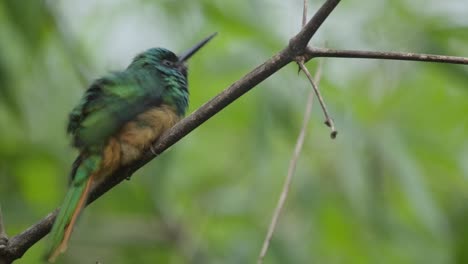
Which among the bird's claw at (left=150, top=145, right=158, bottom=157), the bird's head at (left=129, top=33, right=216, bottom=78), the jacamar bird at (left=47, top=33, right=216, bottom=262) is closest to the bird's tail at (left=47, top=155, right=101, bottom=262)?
the jacamar bird at (left=47, top=33, right=216, bottom=262)

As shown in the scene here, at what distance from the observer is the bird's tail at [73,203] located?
212cm

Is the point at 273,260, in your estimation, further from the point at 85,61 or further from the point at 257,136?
the point at 85,61

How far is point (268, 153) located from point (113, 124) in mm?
1146

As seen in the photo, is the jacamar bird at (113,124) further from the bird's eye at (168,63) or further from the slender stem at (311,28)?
the slender stem at (311,28)

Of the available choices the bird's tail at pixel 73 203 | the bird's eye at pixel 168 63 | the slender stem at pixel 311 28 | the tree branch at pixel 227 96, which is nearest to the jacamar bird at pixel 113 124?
the bird's tail at pixel 73 203

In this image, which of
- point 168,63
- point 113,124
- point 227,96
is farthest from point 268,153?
point 227,96

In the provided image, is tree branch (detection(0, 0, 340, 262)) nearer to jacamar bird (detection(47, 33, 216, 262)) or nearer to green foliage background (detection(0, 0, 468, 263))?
jacamar bird (detection(47, 33, 216, 262))

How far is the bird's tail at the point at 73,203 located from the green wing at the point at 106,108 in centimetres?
7

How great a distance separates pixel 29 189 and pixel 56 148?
11.8 inches

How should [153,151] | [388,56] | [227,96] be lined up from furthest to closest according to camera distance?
1. [153,151]
2. [227,96]
3. [388,56]

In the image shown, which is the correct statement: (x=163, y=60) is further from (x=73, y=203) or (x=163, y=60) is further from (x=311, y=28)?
(x=311, y=28)

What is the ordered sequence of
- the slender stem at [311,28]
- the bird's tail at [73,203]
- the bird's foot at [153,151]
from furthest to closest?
the bird's foot at [153,151]
the bird's tail at [73,203]
the slender stem at [311,28]

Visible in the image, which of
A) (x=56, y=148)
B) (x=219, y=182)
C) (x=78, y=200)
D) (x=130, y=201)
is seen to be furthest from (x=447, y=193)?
(x=78, y=200)

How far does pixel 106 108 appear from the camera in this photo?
2602 millimetres
